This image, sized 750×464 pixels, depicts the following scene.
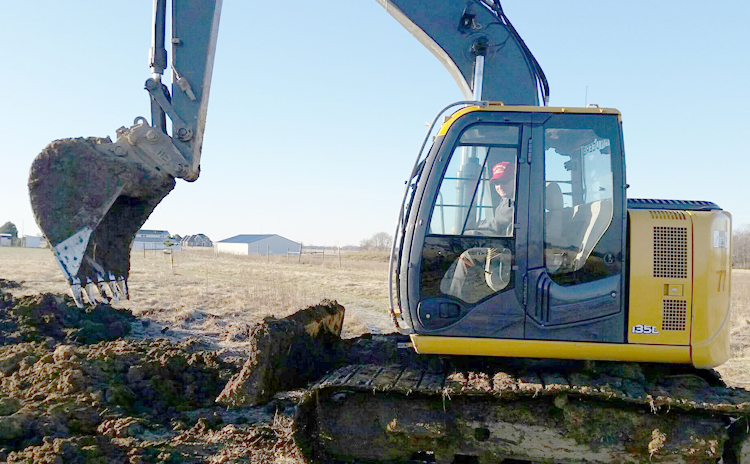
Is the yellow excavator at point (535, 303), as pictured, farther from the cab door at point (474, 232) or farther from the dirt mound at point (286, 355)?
the dirt mound at point (286, 355)

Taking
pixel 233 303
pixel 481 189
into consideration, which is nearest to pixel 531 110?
pixel 481 189

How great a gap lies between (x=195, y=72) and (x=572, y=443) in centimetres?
474

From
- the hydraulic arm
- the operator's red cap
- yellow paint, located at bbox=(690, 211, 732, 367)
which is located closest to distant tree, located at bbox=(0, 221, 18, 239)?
the hydraulic arm

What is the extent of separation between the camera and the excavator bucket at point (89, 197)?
527 centimetres

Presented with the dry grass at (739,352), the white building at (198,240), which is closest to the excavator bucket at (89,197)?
the dry grass at (739,352)

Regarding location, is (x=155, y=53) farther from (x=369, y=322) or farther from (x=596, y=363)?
(x=369, y=322)

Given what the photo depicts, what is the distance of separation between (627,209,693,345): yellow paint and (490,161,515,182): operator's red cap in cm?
110

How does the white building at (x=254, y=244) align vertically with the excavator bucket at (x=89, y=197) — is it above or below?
above

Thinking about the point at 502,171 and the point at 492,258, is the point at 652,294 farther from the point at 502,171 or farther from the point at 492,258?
the point at 502,171

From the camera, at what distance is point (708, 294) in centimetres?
447

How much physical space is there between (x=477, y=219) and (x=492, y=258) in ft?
1.08

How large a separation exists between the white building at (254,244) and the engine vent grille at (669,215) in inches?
3014

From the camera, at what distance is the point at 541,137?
454 centimetres

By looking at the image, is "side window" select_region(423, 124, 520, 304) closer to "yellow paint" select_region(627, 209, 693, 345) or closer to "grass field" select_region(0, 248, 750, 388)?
"yellow paint" select_region(627, 209, 693, 345)
